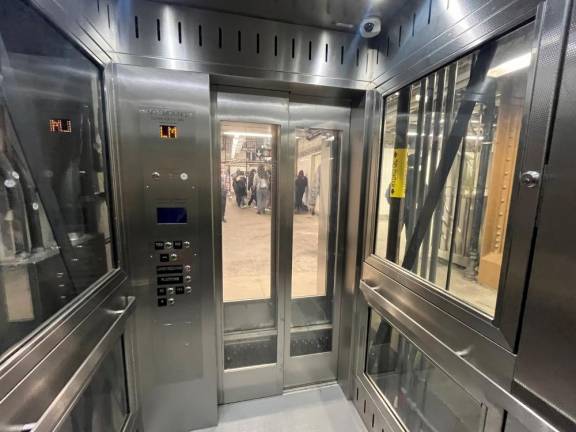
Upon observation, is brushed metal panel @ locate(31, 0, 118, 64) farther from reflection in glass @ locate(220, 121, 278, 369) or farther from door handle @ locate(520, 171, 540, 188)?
door handle @ locate(520, 171, 540, 188)

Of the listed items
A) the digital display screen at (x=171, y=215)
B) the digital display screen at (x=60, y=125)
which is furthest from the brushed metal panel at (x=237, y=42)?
the digital display screen at (x=171, y=215)

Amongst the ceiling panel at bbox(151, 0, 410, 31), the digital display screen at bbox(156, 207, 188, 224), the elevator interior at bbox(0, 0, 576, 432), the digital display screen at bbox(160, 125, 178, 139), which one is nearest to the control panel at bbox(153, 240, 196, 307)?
the elevator interior at bbox(0, 0, 576, 432)

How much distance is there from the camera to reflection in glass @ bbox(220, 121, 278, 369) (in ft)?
5.39

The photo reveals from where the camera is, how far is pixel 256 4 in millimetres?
1241

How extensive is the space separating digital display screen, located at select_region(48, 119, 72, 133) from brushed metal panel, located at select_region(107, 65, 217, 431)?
0.70 ft

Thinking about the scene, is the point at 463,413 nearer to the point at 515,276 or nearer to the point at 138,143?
the point at 515,276

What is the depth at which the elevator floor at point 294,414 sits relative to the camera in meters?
1.64

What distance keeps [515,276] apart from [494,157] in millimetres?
768

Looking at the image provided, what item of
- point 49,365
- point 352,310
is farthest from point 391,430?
point 49,365

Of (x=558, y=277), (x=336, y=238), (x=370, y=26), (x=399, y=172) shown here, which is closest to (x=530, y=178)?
(x=558, y=277)

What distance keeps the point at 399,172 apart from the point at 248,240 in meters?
1.06

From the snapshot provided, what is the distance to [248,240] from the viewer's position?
178 centimetres

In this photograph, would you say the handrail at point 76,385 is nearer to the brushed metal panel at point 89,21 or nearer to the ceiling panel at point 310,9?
the brushed metal panel at point 89,21

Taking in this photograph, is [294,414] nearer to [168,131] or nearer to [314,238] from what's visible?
[314,238]
